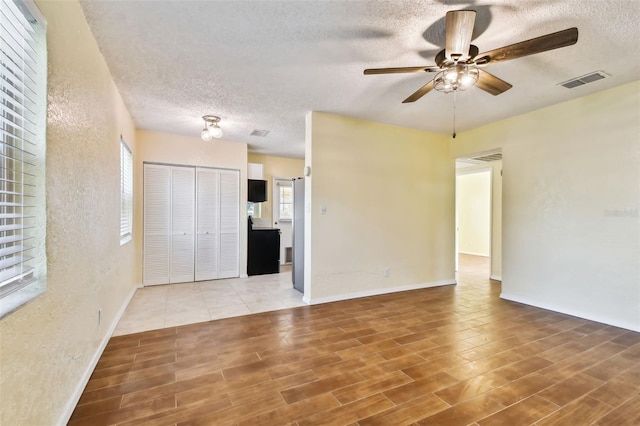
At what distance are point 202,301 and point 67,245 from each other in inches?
96.7

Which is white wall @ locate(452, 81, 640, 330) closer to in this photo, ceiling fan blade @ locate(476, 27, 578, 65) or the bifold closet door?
ceiling fan blade @ locate(476, 27, 578, 65)

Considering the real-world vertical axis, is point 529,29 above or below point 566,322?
above

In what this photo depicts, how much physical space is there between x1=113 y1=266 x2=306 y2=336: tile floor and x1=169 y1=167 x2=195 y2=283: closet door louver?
0.29 m

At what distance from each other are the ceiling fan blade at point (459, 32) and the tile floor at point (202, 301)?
3227mm

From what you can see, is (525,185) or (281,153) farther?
(281,153)

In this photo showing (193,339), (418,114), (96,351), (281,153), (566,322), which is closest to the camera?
(96,351)

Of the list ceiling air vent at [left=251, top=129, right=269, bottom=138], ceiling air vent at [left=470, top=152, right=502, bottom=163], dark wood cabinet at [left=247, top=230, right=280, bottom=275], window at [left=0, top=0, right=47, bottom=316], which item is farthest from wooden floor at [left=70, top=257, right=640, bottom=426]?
ceiling air vent at [left=470, top=152, right=502, bottom=163]

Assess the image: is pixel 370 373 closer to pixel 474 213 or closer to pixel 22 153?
pixel 22 153

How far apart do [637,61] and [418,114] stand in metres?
2.05

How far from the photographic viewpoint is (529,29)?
2.10 meters

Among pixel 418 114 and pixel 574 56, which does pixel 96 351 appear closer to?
pixel 418 114

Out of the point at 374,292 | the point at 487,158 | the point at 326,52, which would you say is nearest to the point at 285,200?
the point at 374,292

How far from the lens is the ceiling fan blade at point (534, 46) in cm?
168

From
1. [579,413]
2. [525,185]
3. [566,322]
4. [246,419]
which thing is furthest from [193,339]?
[525,185]
